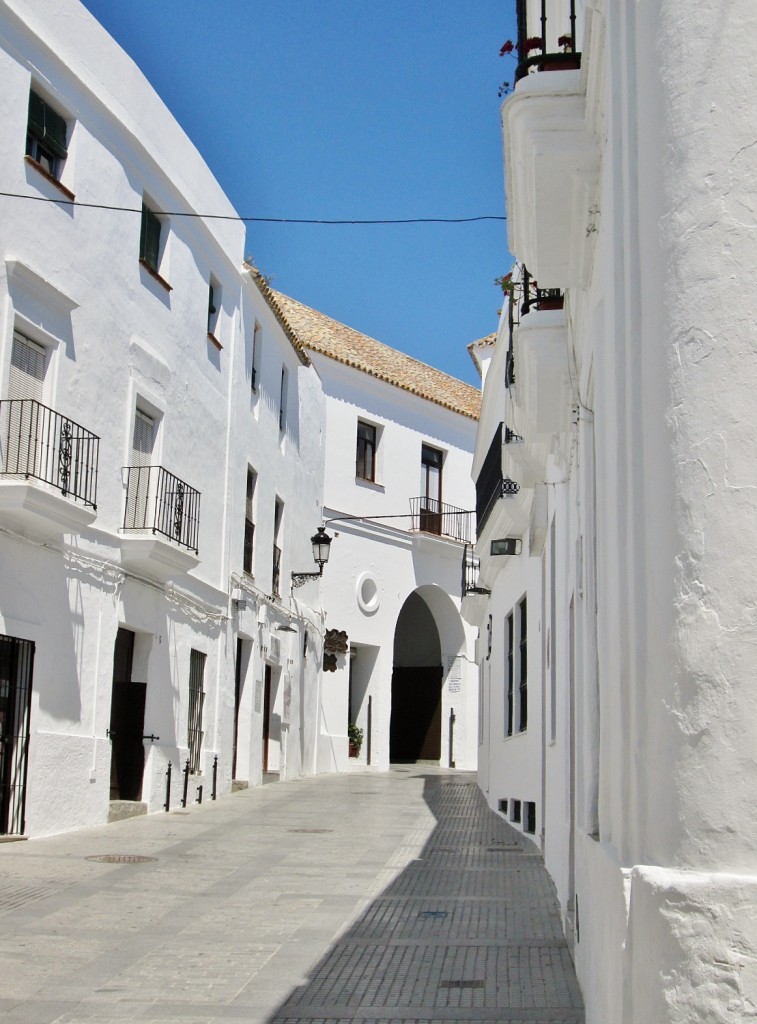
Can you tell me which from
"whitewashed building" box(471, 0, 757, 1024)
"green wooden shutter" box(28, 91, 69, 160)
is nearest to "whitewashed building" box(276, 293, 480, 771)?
"green wooden shutter" box(28, 91, 69, 160)

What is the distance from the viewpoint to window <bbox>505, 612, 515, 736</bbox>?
15.7m

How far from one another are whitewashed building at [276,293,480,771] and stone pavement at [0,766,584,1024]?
14311mm

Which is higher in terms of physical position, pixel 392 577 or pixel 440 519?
pixel 440 519

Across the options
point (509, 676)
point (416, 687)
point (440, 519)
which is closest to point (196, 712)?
point (509, 676)

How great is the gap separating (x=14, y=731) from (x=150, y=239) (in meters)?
6.99

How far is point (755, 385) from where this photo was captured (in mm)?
3328

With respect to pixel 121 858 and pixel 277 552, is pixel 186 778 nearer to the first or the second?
pixel 121 858

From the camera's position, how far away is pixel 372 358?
30.6m

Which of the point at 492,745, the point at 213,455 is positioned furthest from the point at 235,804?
the point at 213,455

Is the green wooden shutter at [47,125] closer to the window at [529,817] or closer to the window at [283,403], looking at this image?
the window at [529,817]

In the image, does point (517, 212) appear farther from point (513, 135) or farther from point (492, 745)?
point (492, 745)

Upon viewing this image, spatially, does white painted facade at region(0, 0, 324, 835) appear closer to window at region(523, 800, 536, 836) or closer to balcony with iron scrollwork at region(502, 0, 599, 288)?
window at region(523, 800, 536, 836)

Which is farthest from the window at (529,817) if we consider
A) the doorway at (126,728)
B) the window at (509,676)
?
the doorway at (126,728)

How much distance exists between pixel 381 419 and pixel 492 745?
495 inches
